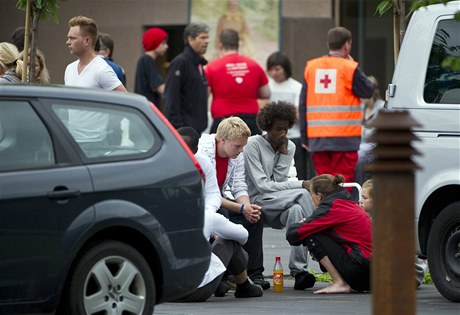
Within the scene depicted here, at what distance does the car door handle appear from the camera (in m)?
7.74

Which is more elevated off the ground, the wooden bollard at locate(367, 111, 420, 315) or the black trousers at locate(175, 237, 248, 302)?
the wooden bollard at locate(367, 111, 420, 315)

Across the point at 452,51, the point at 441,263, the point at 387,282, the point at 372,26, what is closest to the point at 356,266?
the point at 441,263

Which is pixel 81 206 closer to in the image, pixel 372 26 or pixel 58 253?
pixel 58 253

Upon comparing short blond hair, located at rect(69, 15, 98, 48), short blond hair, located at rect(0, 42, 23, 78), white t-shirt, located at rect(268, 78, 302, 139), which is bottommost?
white t-shirt, located at rect(268, 78, 302, 139)

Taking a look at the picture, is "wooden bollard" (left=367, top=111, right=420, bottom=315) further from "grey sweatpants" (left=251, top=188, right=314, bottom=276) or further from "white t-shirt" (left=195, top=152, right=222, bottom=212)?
"grey sweatpants" (left=251, top=188, right=314, bottom=276)

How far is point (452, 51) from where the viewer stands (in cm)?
1017

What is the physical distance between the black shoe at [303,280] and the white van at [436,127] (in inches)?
47.0

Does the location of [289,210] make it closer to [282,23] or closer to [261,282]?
[261,282]

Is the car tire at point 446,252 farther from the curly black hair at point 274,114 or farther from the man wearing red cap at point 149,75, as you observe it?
the man wearing red cap at point 149,75

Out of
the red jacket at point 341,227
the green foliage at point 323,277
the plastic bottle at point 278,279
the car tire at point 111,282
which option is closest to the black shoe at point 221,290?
the plastic bottle at point 278,279

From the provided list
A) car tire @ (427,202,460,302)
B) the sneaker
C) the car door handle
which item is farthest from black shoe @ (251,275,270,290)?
the car door handle

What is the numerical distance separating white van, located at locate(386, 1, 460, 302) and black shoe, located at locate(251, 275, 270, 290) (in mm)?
1487

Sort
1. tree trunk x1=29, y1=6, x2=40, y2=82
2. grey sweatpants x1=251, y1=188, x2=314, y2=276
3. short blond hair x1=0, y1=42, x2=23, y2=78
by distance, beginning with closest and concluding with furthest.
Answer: tree trunk x1=29, y1=6, x2=40, y2=82
grey sweatpants x1=251, y1=188, x2=314, y2=276
short blond hair x1=0, y1=42, x2=23, y2=78

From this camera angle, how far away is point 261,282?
37.1ft
